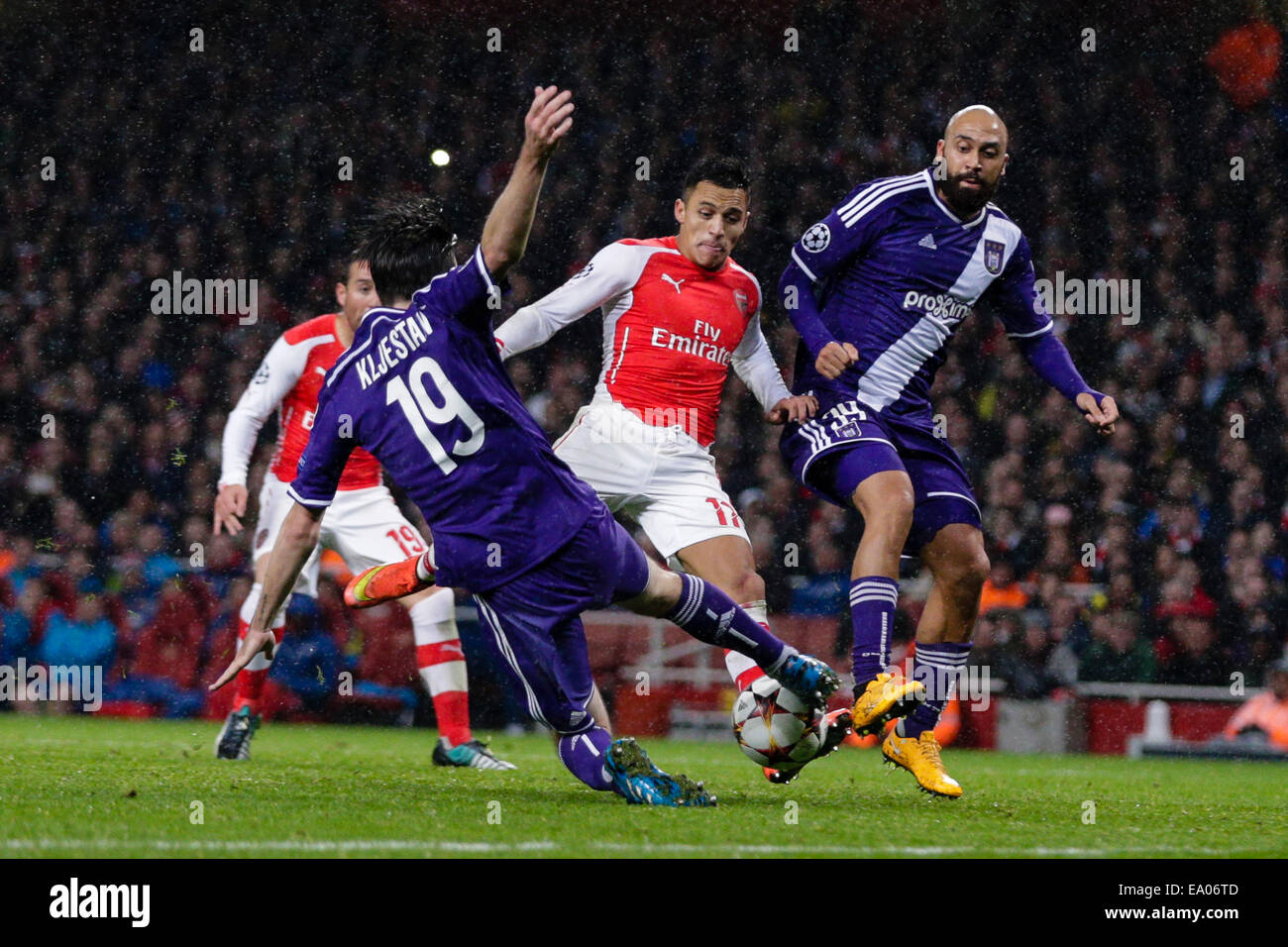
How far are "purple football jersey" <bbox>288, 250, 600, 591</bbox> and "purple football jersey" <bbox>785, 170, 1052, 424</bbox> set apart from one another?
1.40 meters

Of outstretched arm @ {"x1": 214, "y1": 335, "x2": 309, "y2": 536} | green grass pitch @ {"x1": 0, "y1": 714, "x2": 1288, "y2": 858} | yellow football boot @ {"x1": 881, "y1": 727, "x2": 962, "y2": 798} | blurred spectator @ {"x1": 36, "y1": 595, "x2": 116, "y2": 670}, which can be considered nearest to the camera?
green grass pitch @ {"x1": 0, "y1": 714, "x2": 1288, "y2": 858}

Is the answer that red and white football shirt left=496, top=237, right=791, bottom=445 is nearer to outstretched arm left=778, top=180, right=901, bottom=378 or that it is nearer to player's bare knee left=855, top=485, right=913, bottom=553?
outstretched arm left=778, top=180, right=901, bottom=378

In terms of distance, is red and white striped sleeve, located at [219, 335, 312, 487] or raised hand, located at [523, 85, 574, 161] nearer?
raised hand, located at [523, 85, 574, 161]

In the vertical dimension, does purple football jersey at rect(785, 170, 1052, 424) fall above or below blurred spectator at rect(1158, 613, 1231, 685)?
above

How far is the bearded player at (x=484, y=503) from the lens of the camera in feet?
14.5

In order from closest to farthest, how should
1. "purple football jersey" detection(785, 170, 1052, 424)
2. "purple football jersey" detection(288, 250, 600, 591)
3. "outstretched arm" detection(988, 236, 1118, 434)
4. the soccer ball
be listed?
"purple football jersey" detection(288, 250, 600, 591) → the soccer ball → "purple football jersey" detection(785, 170, 1052, 424) → "outstretched arm" detection(988, 236, 1118, 434)

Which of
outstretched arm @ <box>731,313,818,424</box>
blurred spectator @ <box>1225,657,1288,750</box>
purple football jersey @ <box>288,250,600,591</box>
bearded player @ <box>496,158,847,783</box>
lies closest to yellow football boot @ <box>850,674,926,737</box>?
bearded player @ <box>496,158,847,783</box>

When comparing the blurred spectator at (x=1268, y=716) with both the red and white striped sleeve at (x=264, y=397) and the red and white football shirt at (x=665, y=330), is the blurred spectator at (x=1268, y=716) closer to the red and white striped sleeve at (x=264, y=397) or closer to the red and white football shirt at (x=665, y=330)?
the red and white football shirt at (x=665, y=330)

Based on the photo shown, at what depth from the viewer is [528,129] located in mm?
3852

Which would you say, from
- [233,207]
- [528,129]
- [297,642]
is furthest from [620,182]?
[528,129]

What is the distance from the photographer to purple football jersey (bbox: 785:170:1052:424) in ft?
→ 18.2

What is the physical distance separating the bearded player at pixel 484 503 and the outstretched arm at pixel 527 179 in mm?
297

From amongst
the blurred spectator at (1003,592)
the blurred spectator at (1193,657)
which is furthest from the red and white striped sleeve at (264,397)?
the blurred spectator at (1193,657)

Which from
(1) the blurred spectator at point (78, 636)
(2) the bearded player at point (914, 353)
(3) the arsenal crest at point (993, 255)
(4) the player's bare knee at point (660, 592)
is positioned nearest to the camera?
(4) the player's bare knee at point (660, 592)
